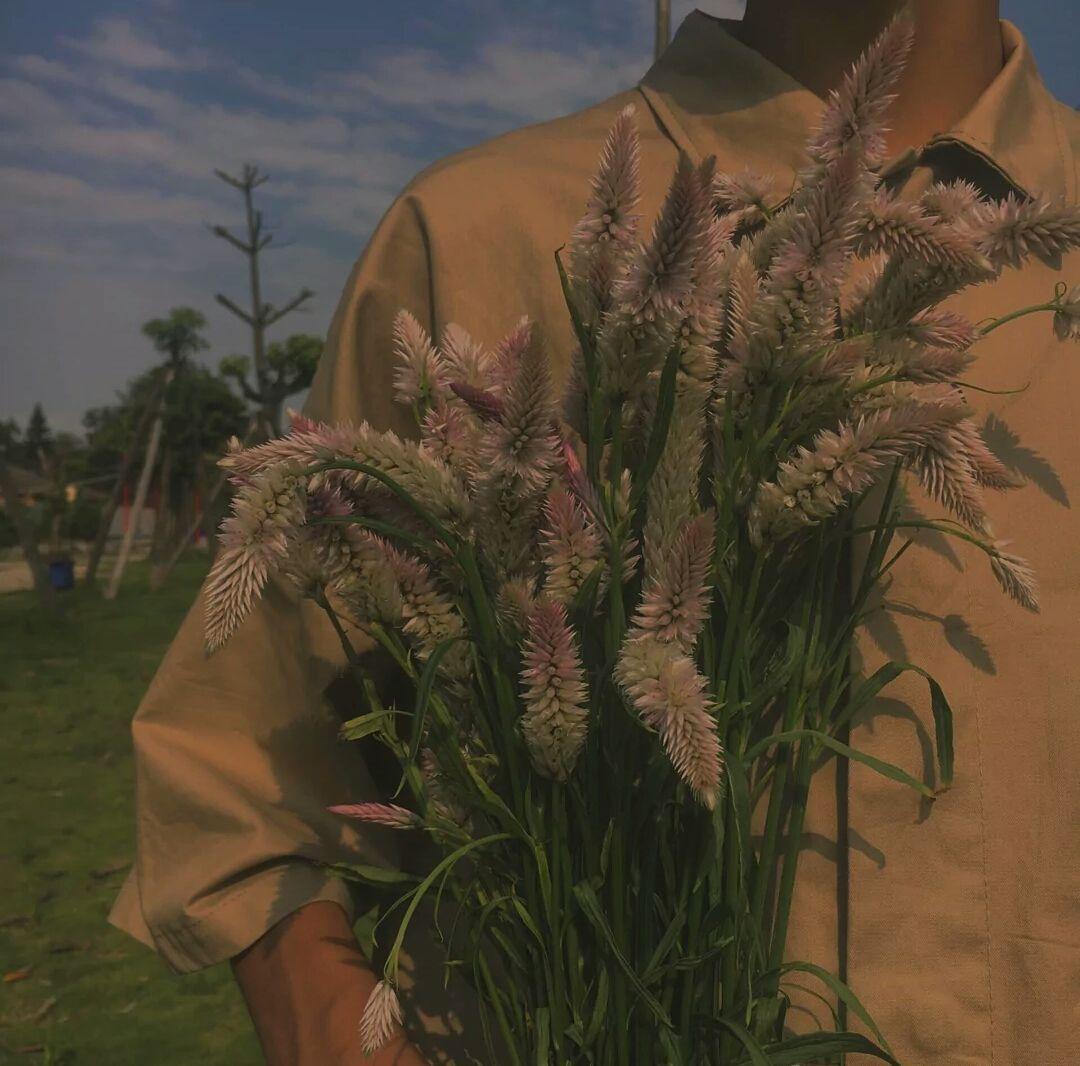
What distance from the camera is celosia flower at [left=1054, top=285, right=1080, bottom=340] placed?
858mm

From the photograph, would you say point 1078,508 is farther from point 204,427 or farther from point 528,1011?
point 204,427

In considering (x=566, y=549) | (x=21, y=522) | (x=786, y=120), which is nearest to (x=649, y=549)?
(x=566, y=549)

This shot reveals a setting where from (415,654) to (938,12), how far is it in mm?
955

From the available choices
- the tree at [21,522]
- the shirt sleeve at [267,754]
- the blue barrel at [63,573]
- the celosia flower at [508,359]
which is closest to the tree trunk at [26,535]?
the tree at [21,522]

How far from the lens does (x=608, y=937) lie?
831 millimetres

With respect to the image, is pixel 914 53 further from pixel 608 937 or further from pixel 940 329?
pixel 608 937

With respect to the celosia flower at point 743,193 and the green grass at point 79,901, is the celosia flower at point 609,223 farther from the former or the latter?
the green grass at point 79,901

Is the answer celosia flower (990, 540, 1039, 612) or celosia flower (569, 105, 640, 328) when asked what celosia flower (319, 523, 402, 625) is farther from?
celosia flower (990, 540, 1039, 612)

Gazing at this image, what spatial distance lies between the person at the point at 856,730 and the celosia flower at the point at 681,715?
1.50 feet

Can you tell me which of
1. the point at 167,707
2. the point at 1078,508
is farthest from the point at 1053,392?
the point at 167,707

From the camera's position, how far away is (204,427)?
38.7m

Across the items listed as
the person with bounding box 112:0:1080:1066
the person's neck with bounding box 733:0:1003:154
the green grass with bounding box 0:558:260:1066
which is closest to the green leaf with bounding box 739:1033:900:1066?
the person with bounding box 112:0:1080:1066

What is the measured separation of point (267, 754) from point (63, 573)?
16597mm

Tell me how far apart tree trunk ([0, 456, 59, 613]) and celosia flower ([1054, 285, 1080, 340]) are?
9.76 metres
